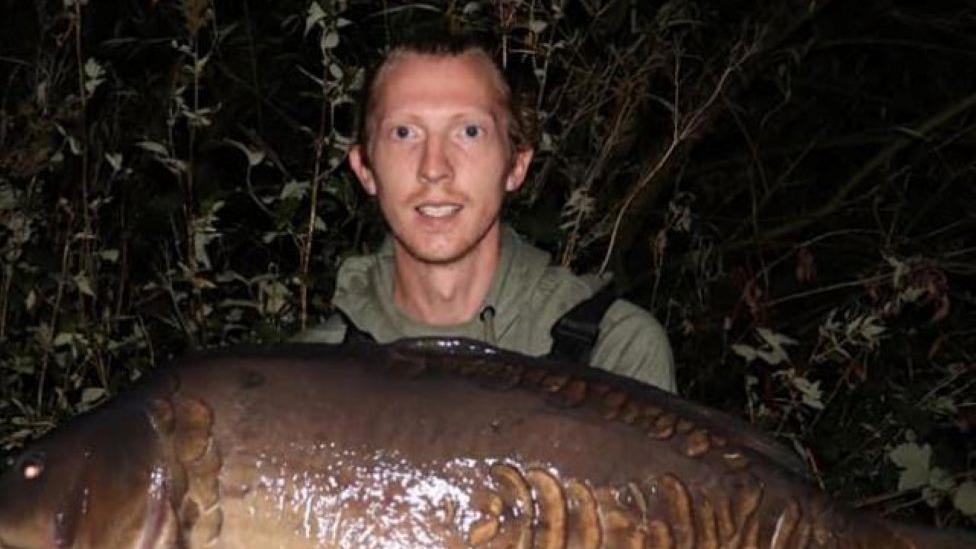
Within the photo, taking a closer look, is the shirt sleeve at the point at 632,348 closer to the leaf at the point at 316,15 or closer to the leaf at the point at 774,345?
the leaf at the point at 774,345

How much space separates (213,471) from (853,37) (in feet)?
14.0

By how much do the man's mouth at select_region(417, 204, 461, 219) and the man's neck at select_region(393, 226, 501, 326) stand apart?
128 mm

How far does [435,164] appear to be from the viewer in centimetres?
290

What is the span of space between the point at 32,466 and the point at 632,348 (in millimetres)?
1272

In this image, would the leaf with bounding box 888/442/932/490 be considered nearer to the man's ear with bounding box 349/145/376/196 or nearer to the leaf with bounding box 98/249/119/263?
the man's ear with bounding box 349/145/376/196

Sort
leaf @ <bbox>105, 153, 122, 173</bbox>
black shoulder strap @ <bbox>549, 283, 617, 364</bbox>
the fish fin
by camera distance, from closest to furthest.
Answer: the fish fin, black shoulder strap @ <bbox>549, 283, 617, 364</bbox>, leaf @ <bbox>105, 153, 122, 173</bbox>

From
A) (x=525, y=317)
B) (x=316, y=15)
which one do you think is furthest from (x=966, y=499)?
(x=316, y=15)

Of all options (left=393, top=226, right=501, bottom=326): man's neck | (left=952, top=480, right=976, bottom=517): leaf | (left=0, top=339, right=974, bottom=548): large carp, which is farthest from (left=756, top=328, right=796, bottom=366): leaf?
(left=0, top=339, right=974, bottom=548): large carp

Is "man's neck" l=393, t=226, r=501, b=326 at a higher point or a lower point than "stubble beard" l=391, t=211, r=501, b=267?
lower

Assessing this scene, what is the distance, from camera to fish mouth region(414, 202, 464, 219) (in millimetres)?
2930

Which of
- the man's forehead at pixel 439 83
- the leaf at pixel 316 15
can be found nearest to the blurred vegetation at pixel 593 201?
the leaf at pixel 316 15

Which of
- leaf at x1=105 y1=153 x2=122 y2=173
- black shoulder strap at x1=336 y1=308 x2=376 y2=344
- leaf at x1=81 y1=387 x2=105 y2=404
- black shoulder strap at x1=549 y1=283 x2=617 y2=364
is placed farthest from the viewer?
leaf at x1=105 y1=153 x2=122 y2=173

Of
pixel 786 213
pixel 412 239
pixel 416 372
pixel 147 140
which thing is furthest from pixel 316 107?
pixel 416 372

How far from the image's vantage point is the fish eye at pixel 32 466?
207 cm
